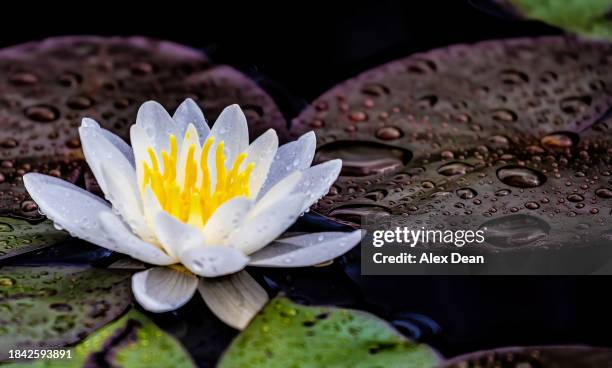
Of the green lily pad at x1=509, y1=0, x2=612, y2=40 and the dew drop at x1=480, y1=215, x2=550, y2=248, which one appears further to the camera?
the green lily pad at x1=509, y1=0, x2=612, y2=40

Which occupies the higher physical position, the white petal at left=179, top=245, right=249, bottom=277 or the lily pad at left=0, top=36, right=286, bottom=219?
the lily pad at left=0, top=36, right=286, bottom=219

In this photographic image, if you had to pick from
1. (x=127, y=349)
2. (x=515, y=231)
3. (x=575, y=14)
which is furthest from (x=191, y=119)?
(x=575, y=14)

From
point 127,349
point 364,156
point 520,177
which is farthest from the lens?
point 364,156

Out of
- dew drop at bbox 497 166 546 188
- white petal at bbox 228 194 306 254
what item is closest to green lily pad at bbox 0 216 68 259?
white petal at bbox 228 194 306 254

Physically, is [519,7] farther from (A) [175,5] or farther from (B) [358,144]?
(A) [175,5]

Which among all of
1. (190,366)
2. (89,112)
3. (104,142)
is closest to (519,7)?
(89,112)

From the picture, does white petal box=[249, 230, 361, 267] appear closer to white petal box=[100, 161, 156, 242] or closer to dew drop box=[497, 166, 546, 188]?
white petal box=[100, 161, 156, 242]

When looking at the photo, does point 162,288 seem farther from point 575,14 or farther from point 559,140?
point 575,14
